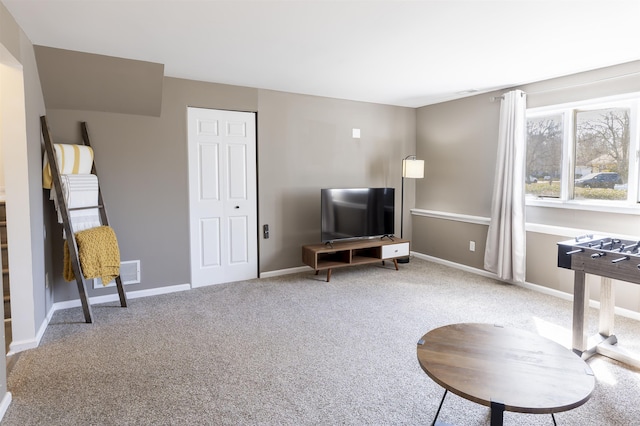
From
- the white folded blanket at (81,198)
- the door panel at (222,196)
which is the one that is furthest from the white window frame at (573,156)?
the white folded blanket at (81,198)

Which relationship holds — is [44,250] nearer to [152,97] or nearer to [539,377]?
[152,97]

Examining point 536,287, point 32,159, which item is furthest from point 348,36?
point 536,287

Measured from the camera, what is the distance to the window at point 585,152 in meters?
3.51

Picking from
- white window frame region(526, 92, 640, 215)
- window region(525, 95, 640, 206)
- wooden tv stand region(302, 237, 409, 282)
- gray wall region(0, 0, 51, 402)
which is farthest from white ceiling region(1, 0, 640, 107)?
wooden tv stand region(302, 237, 409, 282)

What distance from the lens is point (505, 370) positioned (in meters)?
1.63

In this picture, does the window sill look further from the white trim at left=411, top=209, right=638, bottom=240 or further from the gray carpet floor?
the gray carpet floor

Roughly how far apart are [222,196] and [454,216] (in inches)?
125

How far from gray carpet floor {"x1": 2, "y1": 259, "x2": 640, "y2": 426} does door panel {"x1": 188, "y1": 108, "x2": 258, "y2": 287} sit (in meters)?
0.38

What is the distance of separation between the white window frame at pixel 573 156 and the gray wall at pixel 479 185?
6 centimetres

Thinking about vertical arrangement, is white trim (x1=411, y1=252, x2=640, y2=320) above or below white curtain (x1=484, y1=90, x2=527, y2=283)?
below

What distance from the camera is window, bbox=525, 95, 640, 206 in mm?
3506

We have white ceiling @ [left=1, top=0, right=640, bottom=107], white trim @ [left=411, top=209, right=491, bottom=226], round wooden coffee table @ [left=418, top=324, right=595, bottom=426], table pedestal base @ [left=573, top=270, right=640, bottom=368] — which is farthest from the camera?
white trim @ [left=411, top=209, right=491, bottom=226]

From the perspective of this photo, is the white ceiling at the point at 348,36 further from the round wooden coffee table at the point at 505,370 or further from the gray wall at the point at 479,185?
the round wooden coffee table at the point at 505,370

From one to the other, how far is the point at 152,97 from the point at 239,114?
100 centimetres
